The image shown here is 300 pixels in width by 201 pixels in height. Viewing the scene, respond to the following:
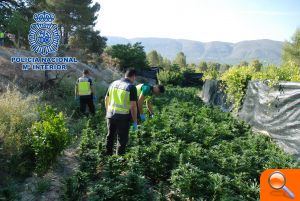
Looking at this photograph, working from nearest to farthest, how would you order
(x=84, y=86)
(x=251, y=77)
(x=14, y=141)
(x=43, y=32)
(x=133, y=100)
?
1. (x=14, y=141)
2. (x=133, y=100)
3. (x=84, y=86)
4. (x=43, y=32)
5. (x=251, y=77)

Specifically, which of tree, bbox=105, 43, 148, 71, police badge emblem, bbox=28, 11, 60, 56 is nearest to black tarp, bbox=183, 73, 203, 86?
tree, bbox=105, 43, 148, 71

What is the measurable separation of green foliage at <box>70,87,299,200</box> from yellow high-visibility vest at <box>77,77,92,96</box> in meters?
2.39

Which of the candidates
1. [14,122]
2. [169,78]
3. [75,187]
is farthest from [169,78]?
[75,187]

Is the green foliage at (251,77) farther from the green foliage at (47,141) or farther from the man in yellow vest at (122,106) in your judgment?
the green foliage at (47,141)

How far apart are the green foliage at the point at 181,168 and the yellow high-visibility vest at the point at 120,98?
0.71 m

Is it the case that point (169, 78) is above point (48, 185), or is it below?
below

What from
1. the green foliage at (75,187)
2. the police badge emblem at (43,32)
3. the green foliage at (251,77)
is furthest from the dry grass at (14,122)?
the green foliage at (251,77)

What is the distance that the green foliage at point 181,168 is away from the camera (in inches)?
190

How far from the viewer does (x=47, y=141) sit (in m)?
5.55

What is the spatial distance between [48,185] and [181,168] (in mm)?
1954

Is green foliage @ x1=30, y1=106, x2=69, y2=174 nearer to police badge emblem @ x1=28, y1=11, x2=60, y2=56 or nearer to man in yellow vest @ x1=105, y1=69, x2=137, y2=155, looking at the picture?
man in yellow vest @ x1=105, y1=69, x2=137, y2=155

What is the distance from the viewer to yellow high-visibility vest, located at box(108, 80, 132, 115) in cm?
621

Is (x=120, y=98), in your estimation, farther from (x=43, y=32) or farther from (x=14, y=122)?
(x=43, y=32)

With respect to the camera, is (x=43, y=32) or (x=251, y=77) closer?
(x=43, y=32)
